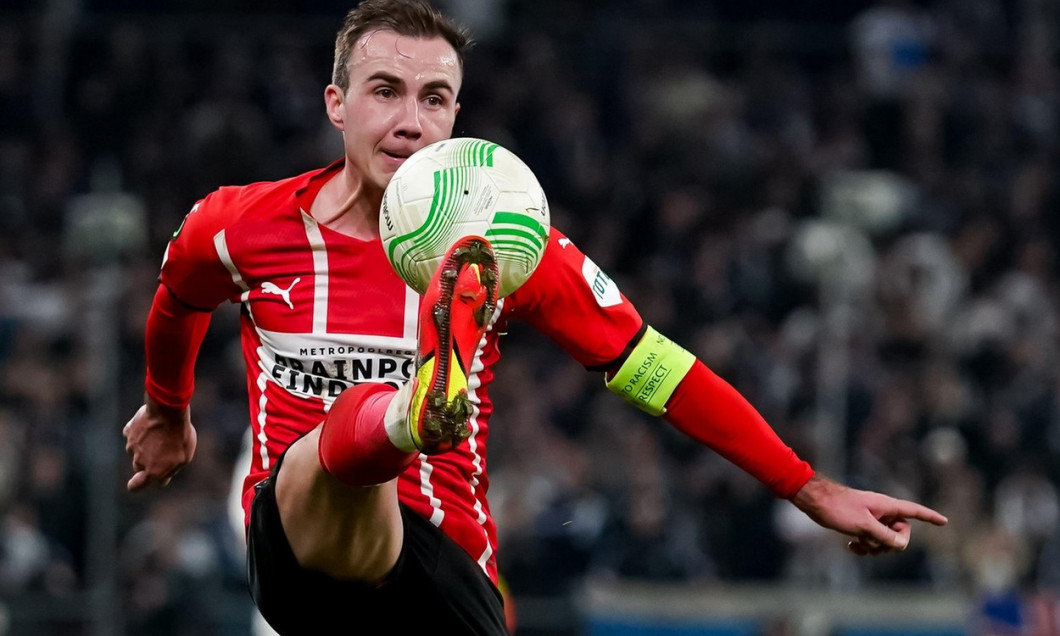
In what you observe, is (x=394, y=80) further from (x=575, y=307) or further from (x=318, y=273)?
(x=575, y=307)

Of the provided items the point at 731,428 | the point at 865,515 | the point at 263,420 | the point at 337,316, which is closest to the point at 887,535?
the point at 865,515

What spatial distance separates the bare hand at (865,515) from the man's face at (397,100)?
1255mm

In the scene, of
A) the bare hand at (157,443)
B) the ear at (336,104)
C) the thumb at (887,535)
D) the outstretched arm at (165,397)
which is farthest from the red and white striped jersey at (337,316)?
the thumb at (887,535)

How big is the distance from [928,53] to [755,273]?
3.60 metres

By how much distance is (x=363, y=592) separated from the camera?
13.4 ft

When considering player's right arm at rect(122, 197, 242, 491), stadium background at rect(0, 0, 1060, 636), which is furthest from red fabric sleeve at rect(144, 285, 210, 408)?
stadium background at rect(0, 0, 1060, 636)

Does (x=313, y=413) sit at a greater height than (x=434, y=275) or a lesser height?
lesser

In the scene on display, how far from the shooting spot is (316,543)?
3992mm

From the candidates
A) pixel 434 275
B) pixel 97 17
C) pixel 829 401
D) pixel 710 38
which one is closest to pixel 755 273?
pixel 829 401

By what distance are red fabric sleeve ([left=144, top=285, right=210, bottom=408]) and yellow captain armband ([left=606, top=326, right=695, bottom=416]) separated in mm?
1142

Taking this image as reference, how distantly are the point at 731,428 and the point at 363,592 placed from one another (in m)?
0.96

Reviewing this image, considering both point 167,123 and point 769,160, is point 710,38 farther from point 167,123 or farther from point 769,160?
point 167,123

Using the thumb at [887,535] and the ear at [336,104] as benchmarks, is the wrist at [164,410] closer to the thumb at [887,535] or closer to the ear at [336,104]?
the ear at [336,104]

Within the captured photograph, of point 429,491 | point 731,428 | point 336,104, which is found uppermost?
point 336,104
